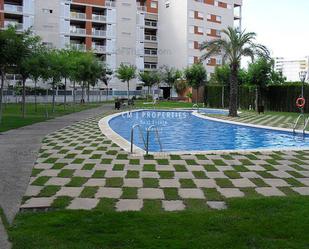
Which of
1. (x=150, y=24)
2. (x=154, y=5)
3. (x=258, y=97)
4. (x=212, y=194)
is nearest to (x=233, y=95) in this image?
(x=258, y=97)

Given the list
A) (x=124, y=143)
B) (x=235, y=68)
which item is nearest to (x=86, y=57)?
(x=235, y=68)

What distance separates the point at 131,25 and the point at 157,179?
5934 cm

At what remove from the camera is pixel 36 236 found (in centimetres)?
446

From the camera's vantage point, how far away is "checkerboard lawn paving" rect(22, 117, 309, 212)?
6.06 metres

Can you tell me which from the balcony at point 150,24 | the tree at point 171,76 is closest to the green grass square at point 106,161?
the tree at point 171,76

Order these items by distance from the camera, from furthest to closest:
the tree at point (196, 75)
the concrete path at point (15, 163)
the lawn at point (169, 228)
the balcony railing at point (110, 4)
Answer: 1. the balcony railing at point (110, 4)
2. the tree at point (196, 75)
3. the concrete path at point (15, 163)
4. the lawn at point (169, 228)

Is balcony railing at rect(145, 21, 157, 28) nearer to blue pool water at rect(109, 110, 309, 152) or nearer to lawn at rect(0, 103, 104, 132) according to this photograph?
lawn at rect(0, 103, 104, 132)

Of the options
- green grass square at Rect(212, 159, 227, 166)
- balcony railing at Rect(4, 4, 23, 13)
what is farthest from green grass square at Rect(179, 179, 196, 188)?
balcony railing at Rect(4, 4, 23, 13)

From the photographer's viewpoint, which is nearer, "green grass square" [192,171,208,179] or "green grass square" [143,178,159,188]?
"green grass square" [143,178,159,188]

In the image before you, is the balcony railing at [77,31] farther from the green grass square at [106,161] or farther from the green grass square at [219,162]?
the green grass square at [219,162]

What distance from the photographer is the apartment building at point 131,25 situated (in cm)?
5534

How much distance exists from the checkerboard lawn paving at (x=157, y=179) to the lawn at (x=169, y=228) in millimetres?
379

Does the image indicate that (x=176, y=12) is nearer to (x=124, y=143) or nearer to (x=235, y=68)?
(x=235, y=68)

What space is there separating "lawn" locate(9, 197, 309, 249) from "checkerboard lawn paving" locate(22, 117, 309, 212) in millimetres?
379
